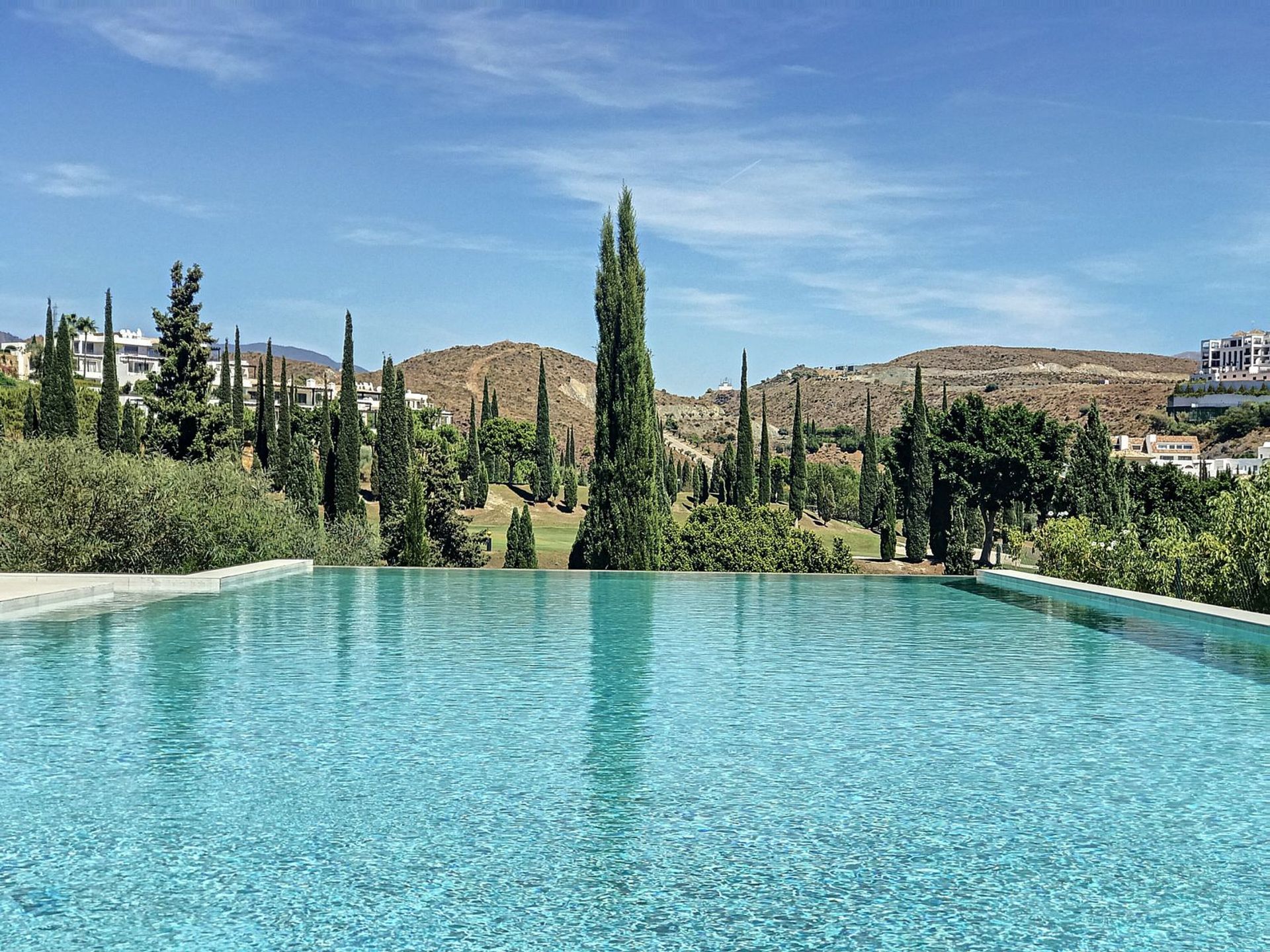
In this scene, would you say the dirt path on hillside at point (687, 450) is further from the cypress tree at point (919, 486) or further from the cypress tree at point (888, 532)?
the cypress tree at point (919, 486)

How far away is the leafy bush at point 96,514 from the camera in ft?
51.5

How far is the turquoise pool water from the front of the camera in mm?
4031

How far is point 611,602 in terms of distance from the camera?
14578mm

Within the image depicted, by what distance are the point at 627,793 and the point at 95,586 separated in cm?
989

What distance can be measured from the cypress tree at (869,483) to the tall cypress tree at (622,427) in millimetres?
32257

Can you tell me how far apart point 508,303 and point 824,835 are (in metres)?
27.2

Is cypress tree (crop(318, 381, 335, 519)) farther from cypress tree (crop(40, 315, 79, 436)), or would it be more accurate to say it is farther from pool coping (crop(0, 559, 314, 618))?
pool coping (crop(0, 559, 314, 618))

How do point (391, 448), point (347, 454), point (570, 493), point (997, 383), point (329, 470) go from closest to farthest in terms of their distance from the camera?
1. point (347, 454)
2. point (391, 448)
3. point (329, 470)
4. point (570, 493)
5. point (997, 383)

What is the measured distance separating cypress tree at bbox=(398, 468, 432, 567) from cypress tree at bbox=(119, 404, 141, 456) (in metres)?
8.99

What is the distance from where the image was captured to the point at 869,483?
58.1 metres

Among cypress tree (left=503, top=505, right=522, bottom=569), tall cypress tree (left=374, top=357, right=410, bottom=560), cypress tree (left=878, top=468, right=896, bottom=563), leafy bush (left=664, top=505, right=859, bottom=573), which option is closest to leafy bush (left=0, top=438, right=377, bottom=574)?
leafy bush (left=664, top=505, right=859, bottom=573)

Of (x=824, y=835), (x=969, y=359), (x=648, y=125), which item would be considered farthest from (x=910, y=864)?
(x=969, y=359)

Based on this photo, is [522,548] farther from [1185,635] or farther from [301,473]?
[1185,635]

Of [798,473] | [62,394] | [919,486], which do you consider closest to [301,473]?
[62,394]
